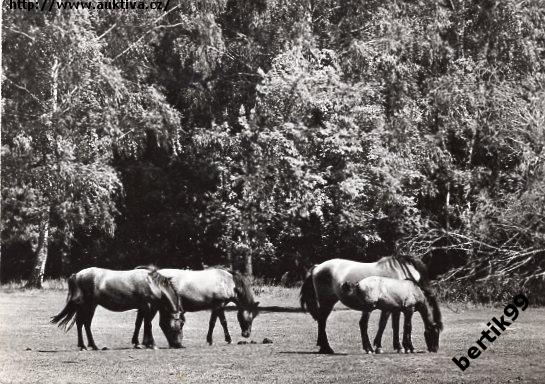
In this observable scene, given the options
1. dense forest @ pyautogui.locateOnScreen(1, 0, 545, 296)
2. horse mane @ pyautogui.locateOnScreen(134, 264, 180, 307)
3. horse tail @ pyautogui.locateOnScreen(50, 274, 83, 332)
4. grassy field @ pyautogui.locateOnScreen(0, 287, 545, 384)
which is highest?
dense forest @ pyautogui.locateOnScreen(1, 0, 545, 296)

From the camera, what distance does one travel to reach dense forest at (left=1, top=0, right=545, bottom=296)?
57.4 feet

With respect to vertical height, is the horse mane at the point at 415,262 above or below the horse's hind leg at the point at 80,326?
above

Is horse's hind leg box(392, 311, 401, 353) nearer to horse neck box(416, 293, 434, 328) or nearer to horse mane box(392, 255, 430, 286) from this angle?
horse neck box(416, 293, 434, 328)

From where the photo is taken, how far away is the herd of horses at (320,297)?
14102mm

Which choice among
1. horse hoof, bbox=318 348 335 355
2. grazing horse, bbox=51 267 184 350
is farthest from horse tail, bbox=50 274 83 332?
horse hoof, bbox=318 348 335 355

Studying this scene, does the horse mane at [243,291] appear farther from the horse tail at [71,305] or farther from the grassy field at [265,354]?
the horse tail at [71,305]

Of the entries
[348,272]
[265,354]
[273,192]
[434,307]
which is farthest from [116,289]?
[434,307]

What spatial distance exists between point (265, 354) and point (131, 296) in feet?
8.52

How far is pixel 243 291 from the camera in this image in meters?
16.9

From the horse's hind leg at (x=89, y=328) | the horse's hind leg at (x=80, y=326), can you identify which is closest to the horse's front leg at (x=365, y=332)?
the horse's hind leg at (x=89, y=328)

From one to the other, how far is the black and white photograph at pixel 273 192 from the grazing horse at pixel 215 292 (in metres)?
0.03

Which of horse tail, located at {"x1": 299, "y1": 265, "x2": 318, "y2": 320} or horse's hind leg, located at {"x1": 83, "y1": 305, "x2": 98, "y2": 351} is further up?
horse tail, located at {"x1": 299, "y1": 265, "x2": 318, "y2": 320}

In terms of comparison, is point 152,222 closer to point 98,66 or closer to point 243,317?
point 98,66

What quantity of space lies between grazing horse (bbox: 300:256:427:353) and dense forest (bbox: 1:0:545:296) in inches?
67.4
